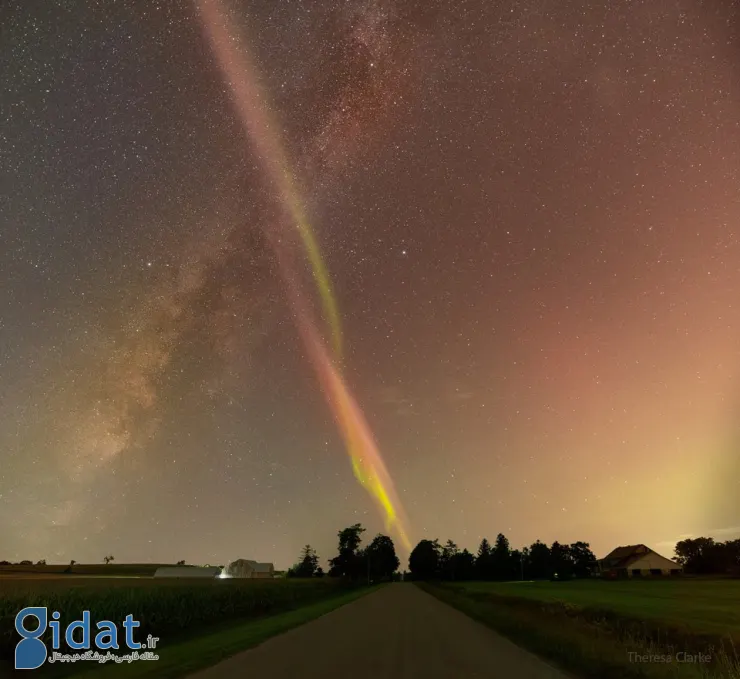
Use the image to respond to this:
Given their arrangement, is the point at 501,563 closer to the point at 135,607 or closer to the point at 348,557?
the point at 348,557

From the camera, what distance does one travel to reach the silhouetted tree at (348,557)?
161875 mm

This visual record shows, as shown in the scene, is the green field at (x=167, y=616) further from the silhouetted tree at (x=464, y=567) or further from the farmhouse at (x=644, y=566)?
the silhouetted tree at (x=464, y=567)

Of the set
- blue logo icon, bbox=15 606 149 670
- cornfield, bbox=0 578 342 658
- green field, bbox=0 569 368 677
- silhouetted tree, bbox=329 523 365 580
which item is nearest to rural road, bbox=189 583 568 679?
green field, bbox=0 569 368 677

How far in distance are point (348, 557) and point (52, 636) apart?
15456 centimetres

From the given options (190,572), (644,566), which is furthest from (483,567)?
(190,572)

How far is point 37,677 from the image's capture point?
14797 mm

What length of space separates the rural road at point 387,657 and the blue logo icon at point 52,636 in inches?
231

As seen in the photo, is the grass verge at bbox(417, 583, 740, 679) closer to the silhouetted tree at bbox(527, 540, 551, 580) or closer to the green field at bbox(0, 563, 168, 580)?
the green field at bbox(0, 563, 168, 580)

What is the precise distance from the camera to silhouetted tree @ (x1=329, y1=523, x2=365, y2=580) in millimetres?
161875

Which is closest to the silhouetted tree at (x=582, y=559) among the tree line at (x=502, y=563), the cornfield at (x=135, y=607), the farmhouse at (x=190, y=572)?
the tree line at (x=502, y=563)

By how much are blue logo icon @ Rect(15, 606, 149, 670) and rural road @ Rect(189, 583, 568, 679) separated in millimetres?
5870

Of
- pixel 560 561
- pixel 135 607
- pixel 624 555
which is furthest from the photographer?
pixel 560 561

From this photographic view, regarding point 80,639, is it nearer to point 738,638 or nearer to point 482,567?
point 738,638

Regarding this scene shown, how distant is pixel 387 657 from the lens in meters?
14.3
